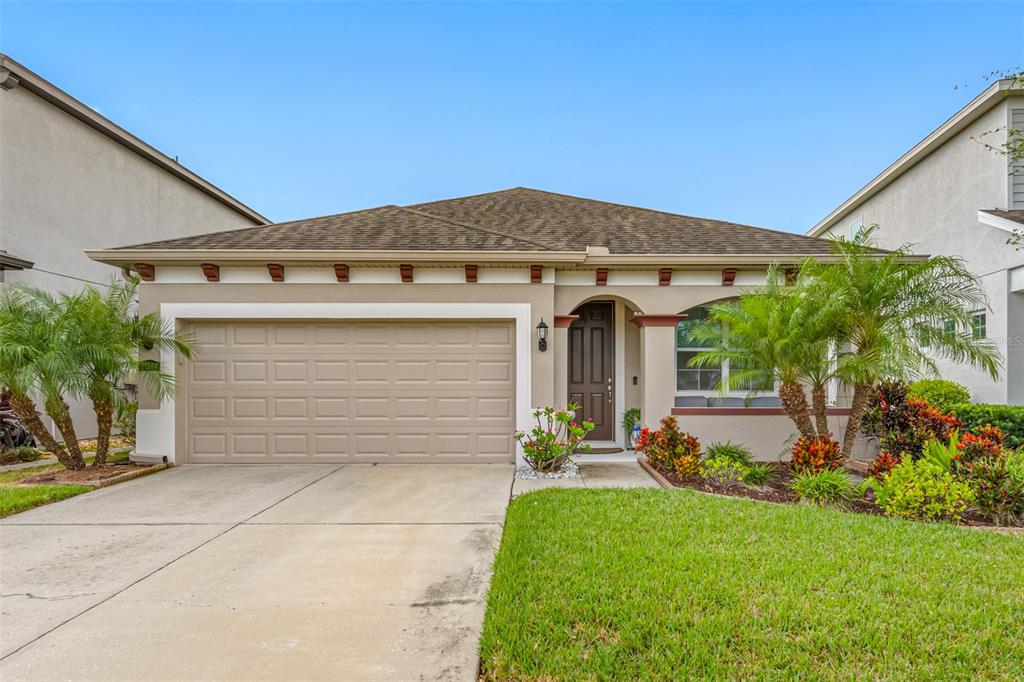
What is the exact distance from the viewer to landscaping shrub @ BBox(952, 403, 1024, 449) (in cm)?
765

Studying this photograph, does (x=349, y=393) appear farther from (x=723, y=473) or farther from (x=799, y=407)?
(x=799, y=407)

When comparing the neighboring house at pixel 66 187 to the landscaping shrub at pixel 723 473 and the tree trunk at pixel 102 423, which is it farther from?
the landscaping shrub at pixel 723 473

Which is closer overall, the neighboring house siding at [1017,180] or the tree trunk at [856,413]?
the tree trunk at [856,413]

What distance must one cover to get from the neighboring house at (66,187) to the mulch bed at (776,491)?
451 inches

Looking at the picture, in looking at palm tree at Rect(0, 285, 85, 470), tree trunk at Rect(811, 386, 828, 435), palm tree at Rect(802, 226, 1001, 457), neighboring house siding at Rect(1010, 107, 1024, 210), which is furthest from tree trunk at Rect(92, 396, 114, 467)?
neighboring house siding at Rect(1010, 107, 1024, 210)

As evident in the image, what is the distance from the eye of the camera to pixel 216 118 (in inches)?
577

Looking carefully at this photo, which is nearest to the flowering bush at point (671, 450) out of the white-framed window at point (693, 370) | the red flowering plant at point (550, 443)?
the red flowering plant at point (550, 443)

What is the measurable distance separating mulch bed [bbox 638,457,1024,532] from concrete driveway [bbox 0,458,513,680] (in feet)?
7.59

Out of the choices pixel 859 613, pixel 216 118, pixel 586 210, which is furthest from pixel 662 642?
pixel 216 118

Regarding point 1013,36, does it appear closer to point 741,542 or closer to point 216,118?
point 741,542

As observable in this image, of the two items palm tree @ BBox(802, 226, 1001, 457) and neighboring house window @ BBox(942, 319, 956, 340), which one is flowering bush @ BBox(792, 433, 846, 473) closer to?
palm tree @ BBox(802, 226, 1001, 457)

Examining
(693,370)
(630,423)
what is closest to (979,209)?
(693,370)

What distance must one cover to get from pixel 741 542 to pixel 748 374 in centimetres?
330

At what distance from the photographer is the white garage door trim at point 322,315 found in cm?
771
